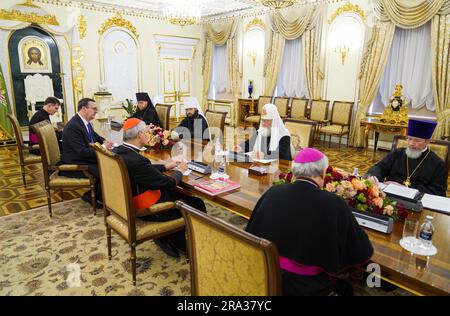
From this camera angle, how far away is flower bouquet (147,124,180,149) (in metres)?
3.80

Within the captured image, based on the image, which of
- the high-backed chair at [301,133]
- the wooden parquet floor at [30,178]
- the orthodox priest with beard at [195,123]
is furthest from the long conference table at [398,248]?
the wooden parquet floor at [30,178]

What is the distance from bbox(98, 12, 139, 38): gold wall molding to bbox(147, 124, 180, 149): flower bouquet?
570 cm

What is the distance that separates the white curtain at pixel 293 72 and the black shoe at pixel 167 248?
6.14m

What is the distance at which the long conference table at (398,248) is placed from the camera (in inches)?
54.1

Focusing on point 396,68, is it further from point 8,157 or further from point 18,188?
point 8,157

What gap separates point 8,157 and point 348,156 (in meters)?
6.66

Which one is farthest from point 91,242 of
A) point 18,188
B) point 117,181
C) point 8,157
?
point 8,157

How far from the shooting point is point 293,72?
816cm

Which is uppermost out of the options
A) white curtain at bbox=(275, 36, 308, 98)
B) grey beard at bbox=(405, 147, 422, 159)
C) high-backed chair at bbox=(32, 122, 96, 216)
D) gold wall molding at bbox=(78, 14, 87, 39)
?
gold wall molding at bbox=(78, 14, 87, 39)

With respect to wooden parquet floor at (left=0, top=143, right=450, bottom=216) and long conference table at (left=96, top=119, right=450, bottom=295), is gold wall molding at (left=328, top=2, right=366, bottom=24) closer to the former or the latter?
wooden parquet floor at (left=0, top=143, right=450, bottom=216)

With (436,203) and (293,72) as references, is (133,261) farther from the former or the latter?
(293,72)

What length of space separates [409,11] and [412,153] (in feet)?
14.4

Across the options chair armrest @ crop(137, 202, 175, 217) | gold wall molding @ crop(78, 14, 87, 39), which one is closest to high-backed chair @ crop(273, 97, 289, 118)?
gold wall molding @ crop(78, 14, 87, 39)

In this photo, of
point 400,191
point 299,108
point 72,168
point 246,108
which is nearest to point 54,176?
point 72,168
